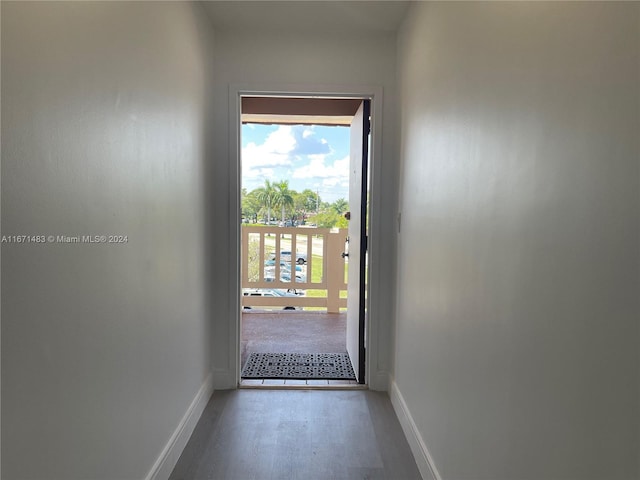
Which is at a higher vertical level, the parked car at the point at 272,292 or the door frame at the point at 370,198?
the door frame at the point at 370,198

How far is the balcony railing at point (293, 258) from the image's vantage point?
5.10 meters

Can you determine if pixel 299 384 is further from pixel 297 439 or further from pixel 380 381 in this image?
pixel 297 439

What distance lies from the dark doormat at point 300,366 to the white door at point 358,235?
0.14m

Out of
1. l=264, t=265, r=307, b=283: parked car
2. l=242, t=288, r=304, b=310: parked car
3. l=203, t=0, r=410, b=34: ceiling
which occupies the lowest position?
l=242, t=288, r=304, b=310: parked car

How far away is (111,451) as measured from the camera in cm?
142

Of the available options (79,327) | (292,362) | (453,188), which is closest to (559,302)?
(453,188)

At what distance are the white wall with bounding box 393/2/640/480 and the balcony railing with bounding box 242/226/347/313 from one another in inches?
123

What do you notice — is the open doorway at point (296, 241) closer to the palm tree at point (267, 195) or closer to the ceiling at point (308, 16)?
the palm tree at point (267, 195)

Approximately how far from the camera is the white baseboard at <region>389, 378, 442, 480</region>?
1888 mm

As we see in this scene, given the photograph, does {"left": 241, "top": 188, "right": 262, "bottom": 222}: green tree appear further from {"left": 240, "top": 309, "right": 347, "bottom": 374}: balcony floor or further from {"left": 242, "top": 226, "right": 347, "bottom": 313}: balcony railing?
{"left": 240, "top": 309, "right": 347, "bottom": 374}: balcony floor

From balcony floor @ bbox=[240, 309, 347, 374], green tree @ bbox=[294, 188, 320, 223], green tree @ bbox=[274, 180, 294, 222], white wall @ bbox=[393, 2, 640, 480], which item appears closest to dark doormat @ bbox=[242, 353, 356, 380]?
balcony floor @ bbox=[240, 309, 347, 374]

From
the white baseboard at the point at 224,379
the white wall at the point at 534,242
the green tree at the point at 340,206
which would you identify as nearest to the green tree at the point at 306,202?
the green tree at the point at 340,206

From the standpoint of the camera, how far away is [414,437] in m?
2.17

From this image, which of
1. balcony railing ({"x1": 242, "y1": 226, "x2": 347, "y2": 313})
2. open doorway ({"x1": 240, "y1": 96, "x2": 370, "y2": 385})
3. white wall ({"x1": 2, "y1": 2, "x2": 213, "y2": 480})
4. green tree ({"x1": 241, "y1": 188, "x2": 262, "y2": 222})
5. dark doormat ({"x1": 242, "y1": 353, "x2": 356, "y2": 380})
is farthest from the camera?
green tree ({"x1": 241, "y1": 188, "x2": 262, "y2": 222})
